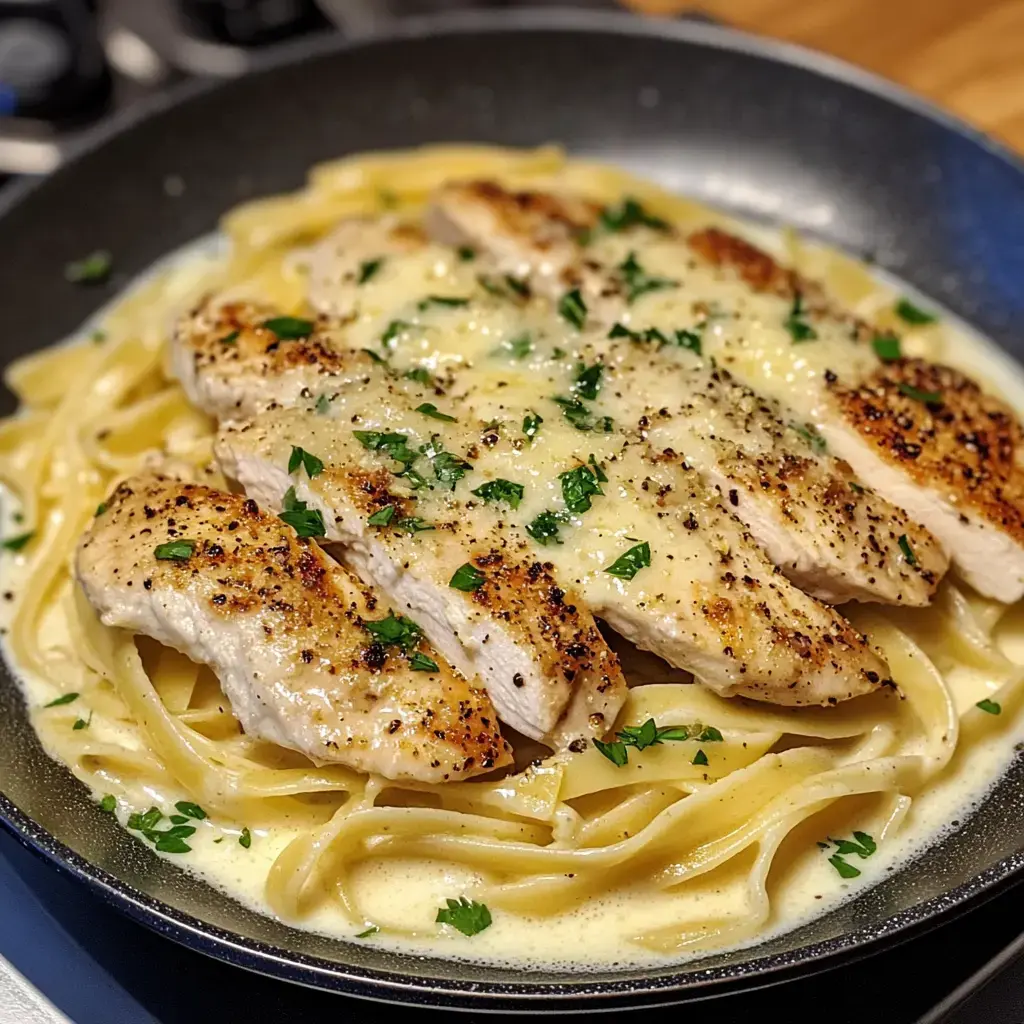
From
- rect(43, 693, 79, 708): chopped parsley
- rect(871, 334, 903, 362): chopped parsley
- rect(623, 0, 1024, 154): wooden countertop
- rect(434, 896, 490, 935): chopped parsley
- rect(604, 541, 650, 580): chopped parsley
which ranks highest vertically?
rect(623, 0, 1024, 154): wooden countertop

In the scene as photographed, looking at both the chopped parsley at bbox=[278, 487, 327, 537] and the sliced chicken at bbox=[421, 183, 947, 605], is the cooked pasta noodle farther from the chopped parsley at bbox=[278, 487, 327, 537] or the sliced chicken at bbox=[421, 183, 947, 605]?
the chopped parsley at bbox=[278, 487, 327, 537]

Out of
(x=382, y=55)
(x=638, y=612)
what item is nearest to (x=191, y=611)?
(x=638, y=612)

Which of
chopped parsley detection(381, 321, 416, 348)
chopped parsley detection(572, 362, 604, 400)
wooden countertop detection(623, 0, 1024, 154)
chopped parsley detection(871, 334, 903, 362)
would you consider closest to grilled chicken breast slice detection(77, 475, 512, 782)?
chopped parsley detection(381, 321, 416, 348)

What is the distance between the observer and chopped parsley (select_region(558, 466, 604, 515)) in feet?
12.3

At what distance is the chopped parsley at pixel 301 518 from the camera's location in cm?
384

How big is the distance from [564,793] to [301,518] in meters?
1.20

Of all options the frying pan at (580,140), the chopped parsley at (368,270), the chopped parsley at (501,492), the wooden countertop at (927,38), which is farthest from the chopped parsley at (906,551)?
the wooden countertop at (927,38)

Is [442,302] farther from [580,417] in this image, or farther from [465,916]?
[465,916]

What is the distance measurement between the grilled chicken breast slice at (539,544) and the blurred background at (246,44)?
3431 millimetres

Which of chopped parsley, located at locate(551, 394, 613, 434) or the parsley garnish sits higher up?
chopped parsley, located at locate(551, 394, 613, 434)

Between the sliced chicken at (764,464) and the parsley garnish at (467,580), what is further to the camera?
the sliced chicken at (764,464)

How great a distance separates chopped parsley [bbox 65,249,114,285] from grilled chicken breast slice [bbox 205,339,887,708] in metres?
1.91

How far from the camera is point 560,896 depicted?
3.61 m

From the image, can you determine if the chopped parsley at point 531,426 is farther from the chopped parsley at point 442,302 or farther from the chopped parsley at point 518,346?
the chopped parsley at point 442,302
